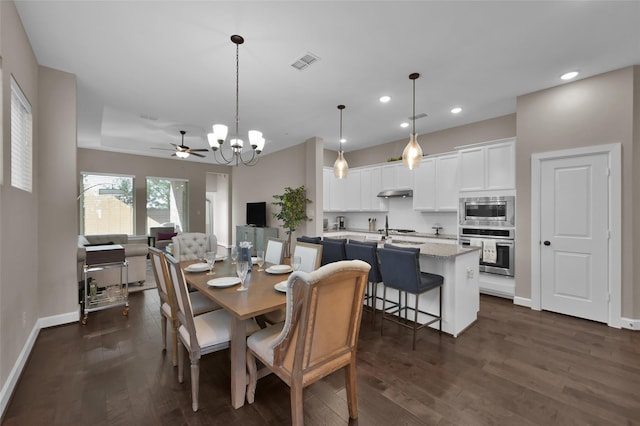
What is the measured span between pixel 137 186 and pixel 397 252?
25.3ft

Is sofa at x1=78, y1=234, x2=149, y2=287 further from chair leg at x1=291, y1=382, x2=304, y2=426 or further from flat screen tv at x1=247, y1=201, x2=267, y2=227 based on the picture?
chair leg at x1=291, y1=382, x2=304, y2=426

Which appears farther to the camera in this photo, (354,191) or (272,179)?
(272,179)

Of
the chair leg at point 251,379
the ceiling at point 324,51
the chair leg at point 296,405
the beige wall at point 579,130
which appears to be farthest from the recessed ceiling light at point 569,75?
the chair leg at point 251,379

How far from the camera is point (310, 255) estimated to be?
2.74 meters

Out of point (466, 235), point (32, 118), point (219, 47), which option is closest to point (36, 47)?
point (32, 118)

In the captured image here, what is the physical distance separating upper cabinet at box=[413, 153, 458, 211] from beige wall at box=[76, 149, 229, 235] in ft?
21.1

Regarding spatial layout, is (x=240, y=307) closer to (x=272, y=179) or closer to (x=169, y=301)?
(x=169, y=301)

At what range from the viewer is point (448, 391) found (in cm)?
196

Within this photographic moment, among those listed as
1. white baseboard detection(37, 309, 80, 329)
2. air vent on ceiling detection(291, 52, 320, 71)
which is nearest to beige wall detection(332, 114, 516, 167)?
air vent on ceiling detection(291, 52, 320, 71)

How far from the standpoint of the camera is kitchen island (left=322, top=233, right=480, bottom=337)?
2.81 meters

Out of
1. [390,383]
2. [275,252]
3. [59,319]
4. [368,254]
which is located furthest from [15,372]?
[368,254]

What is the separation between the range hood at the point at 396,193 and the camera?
17.9 feet

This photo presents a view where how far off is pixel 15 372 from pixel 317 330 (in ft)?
8.11

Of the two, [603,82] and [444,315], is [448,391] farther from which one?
[603,82]
